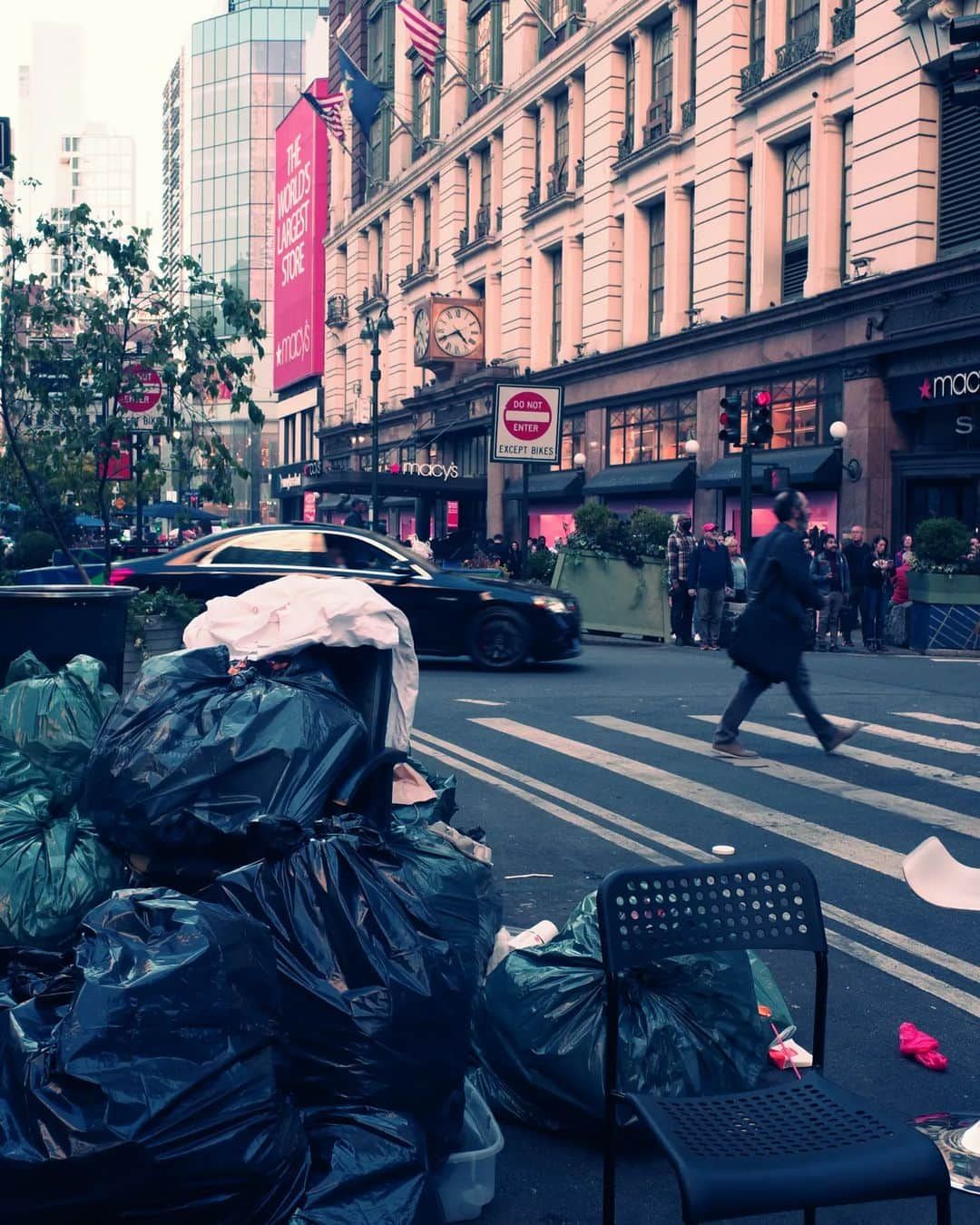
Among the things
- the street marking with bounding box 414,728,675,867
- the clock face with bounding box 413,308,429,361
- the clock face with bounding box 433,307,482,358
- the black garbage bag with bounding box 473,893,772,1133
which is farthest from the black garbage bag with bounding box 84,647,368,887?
the clock face with bounding box 413,308,429,361

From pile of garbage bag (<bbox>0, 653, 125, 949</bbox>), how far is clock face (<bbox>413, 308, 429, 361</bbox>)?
39996mm

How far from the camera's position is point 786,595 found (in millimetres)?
9789

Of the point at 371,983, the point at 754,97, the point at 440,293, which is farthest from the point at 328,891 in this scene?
the point at 440,293

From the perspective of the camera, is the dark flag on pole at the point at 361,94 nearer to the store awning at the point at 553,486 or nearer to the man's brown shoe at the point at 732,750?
the store awning at the point at 553,486

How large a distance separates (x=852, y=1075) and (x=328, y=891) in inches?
73.3

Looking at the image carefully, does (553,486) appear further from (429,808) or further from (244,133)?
(244,133)

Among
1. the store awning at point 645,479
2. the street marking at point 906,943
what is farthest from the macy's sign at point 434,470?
the street marking at point 906,943

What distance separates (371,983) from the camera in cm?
309

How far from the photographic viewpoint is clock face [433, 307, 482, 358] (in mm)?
43844

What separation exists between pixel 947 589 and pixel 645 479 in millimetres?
13531

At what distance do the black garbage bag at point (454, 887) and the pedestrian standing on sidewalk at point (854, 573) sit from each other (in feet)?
55.8

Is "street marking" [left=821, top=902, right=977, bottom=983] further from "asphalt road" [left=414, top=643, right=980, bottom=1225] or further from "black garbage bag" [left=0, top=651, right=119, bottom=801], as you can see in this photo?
"black garbage bag" [left=0, top=651, right=119, bottom=801]

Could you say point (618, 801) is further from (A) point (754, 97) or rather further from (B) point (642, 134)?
(B) point (642, 134)

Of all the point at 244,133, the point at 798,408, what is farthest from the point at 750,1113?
the point at 244,133
